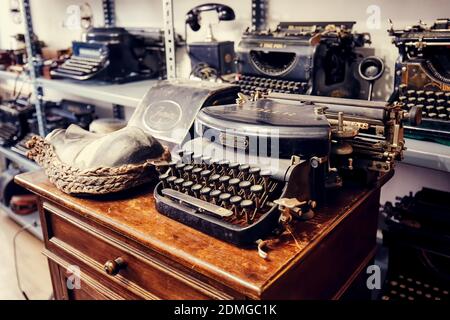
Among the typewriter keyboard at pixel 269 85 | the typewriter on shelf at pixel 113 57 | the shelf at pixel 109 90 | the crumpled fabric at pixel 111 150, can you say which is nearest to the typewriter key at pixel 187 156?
the crumpled fabric at pixel 111 150

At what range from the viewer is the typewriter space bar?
0.85 meters

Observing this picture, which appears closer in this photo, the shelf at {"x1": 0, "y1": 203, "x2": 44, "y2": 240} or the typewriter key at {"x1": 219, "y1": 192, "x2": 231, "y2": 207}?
the typewriter key at {"x1": 219, "y1": 192, "x2": 231, "y2": 207}

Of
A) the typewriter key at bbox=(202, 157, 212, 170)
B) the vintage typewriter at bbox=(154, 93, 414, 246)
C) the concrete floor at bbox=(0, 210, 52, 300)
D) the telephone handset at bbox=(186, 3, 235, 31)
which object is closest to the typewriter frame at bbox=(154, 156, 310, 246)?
the vintage typewriter at bbox=(154, 93, 414, 246)

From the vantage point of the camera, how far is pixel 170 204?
0.95m

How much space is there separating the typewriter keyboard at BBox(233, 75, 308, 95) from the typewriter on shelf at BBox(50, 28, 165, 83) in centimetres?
78

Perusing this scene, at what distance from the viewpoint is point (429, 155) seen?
44.1 inches

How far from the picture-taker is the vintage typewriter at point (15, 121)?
2902mm

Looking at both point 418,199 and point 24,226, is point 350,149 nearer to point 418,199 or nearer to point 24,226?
point 418,199

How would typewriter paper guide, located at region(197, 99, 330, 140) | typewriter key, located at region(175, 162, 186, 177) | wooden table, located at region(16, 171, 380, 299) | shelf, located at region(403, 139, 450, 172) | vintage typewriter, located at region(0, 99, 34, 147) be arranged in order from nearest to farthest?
1. wooden table, located at region(16, 171, 380, 299)
2. typewriter paper guide, located at region(197, 99, 330, 140)
3. typewriter key, located at region(175, 162, 186, 177)
4. shelf, located at region(403, 139, 450, 172)
5. vintage typewriter, located at region(0, 99, 34, 147)

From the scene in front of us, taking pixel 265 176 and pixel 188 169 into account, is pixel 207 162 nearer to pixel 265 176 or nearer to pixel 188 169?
pixel 188 169

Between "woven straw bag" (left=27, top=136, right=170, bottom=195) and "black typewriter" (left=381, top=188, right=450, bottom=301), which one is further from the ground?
"woven straw bag" (left=27, top=136, right=170, bottom=195)

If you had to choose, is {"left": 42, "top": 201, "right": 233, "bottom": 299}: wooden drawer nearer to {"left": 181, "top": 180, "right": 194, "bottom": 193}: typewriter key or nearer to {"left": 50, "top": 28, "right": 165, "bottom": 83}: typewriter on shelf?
Answer: {"left": 181, "top": 180, "right": 194, "bottom": 193}: typewriter key

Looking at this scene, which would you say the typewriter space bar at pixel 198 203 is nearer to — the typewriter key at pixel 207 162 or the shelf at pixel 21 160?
the typewriter key at pixel 207 162
